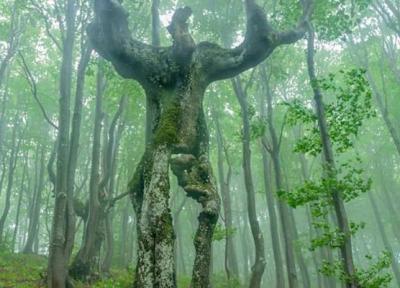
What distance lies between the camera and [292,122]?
11.1m

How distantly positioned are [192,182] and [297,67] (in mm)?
18187

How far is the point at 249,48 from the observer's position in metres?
10.0

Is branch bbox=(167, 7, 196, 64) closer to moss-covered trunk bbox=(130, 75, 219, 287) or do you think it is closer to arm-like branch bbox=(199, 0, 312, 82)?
moss-covered trunk bbox=(130, 75, 219, 287)

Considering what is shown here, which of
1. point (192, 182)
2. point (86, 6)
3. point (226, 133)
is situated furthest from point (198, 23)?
point (192, 182)

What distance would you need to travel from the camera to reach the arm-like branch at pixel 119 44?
31.8 feet

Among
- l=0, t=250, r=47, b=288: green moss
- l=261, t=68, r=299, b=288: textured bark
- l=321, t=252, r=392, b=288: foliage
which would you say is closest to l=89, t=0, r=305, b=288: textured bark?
l=321, t=252, r=392, b=288: foliage

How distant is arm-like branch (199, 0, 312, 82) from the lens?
9.86 m

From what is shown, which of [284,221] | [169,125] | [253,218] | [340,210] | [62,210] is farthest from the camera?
[284,221]

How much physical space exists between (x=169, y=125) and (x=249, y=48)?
Result: 9.13ft

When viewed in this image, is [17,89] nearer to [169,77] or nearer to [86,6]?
[86,6]

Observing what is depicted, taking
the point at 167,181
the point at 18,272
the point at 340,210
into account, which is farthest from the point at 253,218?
the point at 18,272

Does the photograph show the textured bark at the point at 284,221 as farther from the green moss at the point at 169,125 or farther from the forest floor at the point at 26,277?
the green moss at the point at 169,125

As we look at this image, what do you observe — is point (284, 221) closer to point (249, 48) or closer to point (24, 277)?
point (249, 48)

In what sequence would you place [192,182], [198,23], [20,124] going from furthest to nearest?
[20,124] → [198,23] → [192,182]
